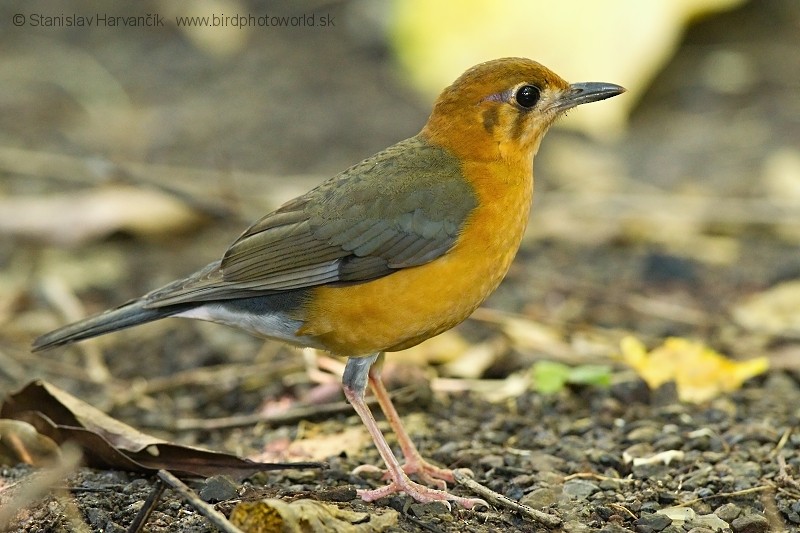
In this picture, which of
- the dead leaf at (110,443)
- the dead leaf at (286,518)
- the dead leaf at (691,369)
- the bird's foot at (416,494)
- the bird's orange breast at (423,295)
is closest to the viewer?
the dead leaf at (286,518)

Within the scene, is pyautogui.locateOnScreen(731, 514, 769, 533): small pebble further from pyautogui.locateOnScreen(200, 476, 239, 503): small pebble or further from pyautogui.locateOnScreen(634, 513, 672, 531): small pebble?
pyautogui.locateOnScreen(200, 476, 239, 503): small pebble

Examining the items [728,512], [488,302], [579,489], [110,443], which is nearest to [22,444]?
[110,443]

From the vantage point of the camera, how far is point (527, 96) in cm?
481

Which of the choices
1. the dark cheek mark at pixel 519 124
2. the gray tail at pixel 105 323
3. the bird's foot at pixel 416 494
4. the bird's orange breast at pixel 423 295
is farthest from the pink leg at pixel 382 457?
the dark cheek mark at pixel 519 124

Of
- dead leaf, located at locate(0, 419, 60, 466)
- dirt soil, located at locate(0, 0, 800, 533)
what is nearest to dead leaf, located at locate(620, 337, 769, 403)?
dirt soil, located at locate(0, 0, 800, 533)

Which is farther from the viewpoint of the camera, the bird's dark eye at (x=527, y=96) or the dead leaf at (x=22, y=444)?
the bird's dark eye at (x=527, y=96)

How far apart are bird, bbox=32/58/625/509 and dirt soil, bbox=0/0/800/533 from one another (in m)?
0.56

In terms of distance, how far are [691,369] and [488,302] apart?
1.78m

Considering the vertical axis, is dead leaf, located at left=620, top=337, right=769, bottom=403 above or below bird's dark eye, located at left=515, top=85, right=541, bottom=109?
below

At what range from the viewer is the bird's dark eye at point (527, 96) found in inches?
189

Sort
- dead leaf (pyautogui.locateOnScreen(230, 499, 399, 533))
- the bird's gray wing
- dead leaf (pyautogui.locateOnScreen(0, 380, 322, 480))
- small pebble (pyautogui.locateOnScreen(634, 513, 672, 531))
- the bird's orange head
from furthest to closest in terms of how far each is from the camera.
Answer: the bird's orange head, the bird's gray wing, dead leaf (pyautogui.locateOnScreen(0, 380, 322, 480)), small pebble (pyautogui.locateOnScreen(634, 513, 672, 531)), dead leaf (pyautogui.locateOnScreen(230, 499, 399, 533))

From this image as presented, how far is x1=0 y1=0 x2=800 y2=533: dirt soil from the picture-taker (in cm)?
413

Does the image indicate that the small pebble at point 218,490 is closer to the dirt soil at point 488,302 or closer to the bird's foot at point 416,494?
the dirt soil at point 488,302

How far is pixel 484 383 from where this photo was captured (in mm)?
5559
